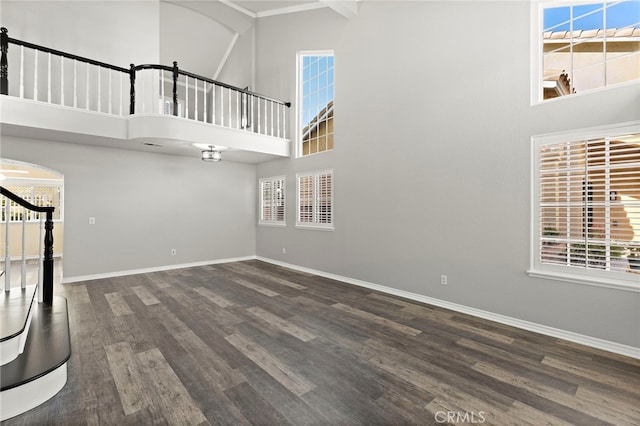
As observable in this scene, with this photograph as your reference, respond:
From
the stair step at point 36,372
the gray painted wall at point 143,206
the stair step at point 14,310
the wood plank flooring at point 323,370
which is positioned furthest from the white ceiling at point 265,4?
the stair step at point 36,372

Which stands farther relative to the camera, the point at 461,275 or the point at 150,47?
the point at 150,47

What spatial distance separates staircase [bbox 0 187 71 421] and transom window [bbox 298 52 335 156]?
174 inches

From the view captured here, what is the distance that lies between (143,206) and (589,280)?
6.98m

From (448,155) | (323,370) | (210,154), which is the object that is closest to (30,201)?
(210,154)

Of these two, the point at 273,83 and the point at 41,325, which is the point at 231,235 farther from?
the point at 41,325

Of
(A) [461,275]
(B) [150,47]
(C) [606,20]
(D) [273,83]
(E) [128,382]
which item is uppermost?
(B) [150,47]

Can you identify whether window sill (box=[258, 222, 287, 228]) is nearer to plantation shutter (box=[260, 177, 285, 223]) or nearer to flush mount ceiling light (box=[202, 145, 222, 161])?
plantation shutter (box=[260, 177, 285, 223])

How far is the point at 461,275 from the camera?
369cm

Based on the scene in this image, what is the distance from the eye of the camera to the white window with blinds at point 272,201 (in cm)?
672

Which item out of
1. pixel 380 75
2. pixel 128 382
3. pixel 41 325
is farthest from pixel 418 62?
pixel 41 325

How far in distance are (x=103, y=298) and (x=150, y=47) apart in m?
5.22

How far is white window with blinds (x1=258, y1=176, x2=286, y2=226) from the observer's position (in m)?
6.72

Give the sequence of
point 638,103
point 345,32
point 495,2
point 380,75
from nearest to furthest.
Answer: point 638,103 < point 495,2 < point 380,75 < point 345,32

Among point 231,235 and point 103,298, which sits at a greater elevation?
point 231,235
